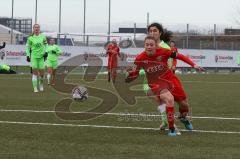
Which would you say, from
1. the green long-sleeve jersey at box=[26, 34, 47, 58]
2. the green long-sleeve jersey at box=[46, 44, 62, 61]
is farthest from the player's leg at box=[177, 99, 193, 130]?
the green long-sleeve jersey at box=[46, 44, 62, 61]

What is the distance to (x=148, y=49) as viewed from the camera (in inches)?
408

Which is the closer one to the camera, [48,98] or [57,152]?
[57,152]

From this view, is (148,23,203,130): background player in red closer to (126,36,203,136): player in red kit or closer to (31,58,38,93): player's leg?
(126,36,203,136): player in red kit

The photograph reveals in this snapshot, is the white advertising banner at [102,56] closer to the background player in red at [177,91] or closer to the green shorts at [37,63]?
the green shorts at [37,63]

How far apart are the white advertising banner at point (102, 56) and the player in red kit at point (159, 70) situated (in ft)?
81.3

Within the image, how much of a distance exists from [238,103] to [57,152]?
403 inches

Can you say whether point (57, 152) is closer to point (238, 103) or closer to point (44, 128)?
point (44, 128)

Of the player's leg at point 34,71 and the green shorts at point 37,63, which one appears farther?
the green shorts at point 37,63

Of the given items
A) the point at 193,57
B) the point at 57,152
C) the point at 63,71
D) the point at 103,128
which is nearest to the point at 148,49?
the point at 103,128

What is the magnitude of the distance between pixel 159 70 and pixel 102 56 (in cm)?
3347

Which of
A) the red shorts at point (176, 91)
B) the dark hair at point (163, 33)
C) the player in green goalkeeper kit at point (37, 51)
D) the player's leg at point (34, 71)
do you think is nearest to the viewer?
the red shorts at point (176, 91)

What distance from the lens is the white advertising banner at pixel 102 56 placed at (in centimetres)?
3994

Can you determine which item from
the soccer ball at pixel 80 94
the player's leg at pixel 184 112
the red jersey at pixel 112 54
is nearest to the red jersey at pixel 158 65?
the player's leg at pixel 184 112

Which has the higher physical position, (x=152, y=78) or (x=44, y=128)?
(x=152, y=78)
